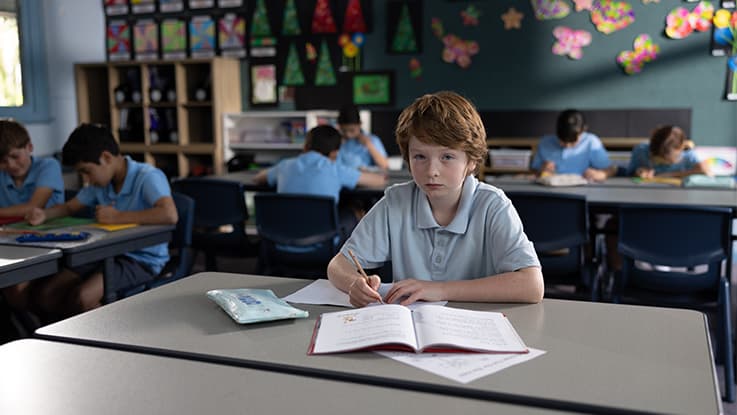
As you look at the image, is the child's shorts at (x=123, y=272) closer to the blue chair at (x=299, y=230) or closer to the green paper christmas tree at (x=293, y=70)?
the blue chair at (x=299, y=230)

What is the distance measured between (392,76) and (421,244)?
14.6 feet

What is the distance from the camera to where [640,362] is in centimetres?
110

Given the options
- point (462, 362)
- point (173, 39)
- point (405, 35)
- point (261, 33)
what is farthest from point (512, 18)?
point (462, 362)

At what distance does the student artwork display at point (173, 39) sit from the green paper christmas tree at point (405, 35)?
7.20ft

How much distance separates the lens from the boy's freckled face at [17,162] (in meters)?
2.98

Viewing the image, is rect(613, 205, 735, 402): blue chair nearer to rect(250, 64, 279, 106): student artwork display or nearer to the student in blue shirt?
the student in blue shirt

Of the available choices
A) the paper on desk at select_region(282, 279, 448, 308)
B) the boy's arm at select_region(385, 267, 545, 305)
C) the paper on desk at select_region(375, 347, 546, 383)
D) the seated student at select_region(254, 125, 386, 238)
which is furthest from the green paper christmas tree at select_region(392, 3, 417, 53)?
the paper on desk at select_region(375, 347, 546, 383)

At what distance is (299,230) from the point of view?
3.19m

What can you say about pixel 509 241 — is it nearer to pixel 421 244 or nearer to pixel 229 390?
pixel 421 244

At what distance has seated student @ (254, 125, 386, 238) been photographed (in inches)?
138

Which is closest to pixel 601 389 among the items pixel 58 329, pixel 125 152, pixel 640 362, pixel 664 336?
pixel 640 362

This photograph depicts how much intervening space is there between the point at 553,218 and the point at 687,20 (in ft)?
10.8

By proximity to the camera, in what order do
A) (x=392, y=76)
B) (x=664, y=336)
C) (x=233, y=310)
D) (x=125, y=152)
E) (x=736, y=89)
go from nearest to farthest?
1. (x=664, y=336)
2. (x=233, y=310)
3. (x=736, y=89)
4. (x=392, y=76)
5. (x=125, y=152)

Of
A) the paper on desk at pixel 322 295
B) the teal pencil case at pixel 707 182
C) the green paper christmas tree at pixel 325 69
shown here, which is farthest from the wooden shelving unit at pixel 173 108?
the paper on desk at pixel 322 295
